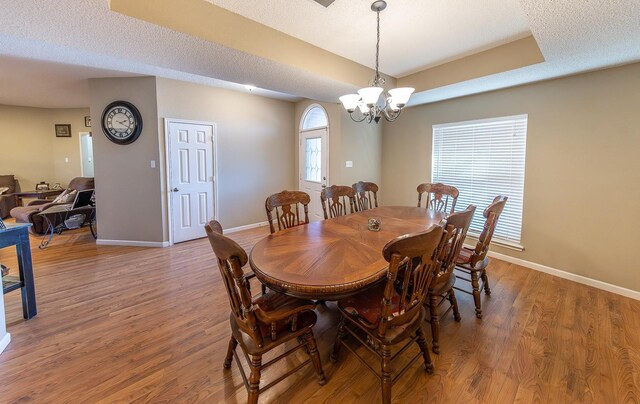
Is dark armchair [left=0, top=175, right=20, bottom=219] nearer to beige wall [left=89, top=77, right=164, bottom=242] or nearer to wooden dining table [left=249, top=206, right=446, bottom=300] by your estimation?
beige wall [left=89, top=77, right=164, bottom=242]

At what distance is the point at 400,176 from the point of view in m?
4.74

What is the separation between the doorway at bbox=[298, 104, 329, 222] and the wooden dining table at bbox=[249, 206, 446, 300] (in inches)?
93.3

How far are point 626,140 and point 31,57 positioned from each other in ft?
21.3

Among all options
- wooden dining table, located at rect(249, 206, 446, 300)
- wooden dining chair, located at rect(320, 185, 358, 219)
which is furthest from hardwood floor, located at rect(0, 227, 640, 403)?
wooden dining chair, located at rect(320, 185, 358, 219)

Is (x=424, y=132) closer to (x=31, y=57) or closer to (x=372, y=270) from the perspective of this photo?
(x=372, y=270)

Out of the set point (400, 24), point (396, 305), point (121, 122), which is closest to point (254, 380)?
point (396, 305)

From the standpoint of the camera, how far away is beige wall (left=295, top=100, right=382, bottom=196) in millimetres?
4383

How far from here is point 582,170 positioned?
2.99m

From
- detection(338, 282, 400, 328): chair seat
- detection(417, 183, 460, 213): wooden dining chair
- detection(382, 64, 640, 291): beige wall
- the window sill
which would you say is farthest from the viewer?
the window sill

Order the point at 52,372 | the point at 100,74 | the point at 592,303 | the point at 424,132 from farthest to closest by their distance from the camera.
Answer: the point at 424,132 < the point at 100,74 < the point at 592,303 < the point at 52,372

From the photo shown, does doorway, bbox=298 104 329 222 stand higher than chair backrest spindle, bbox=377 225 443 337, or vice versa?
doorway, bbox=298 104 329 222

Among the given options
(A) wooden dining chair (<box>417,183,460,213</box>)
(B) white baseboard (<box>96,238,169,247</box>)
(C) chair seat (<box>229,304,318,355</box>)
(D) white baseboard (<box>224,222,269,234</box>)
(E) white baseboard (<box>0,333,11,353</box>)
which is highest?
(A) wooden dining chair (<box>417,183,460,213</box>)

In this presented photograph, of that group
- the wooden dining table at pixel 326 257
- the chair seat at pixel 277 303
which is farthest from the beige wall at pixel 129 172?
the chair seat at pixel 277 303

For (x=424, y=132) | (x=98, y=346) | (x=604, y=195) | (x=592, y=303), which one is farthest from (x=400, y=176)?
(x=98, y=346)
